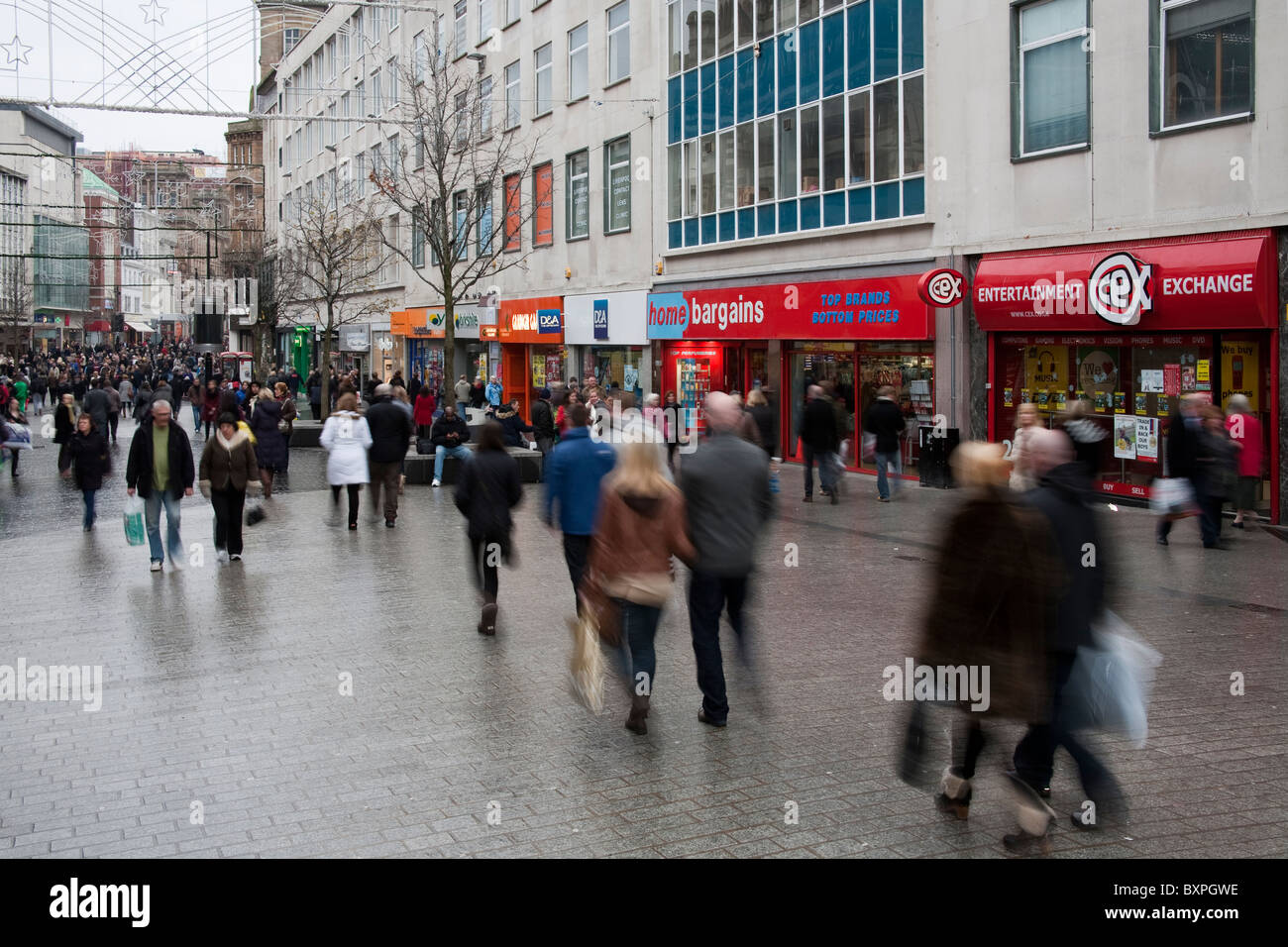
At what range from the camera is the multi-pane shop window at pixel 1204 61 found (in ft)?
52.5

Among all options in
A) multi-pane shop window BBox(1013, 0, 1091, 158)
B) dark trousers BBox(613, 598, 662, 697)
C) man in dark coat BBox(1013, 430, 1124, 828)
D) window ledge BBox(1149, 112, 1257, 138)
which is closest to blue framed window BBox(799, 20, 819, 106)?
multi-pane shop window BBox(1013, 0, 1091, 158)

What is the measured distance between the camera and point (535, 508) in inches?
739

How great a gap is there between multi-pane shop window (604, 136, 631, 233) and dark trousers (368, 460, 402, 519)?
1643 cm

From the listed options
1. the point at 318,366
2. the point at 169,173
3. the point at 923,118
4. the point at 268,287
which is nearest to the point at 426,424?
the point at 923,118

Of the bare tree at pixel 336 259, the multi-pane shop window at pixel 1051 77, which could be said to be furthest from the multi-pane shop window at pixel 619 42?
the multi-pane shop window at pixel 1051 77

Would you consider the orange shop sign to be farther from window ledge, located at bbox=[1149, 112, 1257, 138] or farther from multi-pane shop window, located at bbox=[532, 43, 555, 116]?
window ledge, located at bbox=[1149, 112, 1257, 138]

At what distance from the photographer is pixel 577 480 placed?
29.0ft

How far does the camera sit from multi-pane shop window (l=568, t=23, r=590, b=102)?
3397cm

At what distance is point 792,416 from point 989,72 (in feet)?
27.2

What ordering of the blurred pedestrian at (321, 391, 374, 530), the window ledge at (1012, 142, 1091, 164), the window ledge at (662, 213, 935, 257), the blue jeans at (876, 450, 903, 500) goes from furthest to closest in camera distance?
the window ledge at (662, 213, 935, 257) < the blue jeans at (876, 450, 903, 500) < the window ledge at (1012, 142, 1091, 164) < the blurred pedestrian at (321, 391, 374, 530)

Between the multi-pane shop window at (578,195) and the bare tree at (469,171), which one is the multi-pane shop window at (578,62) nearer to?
the multi-pane shop window at (578,195)

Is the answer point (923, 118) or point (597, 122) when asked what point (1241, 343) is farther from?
point (597, 122)

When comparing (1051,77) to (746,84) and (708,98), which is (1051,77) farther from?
(708,98)

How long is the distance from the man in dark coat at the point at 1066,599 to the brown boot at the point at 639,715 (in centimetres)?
228
